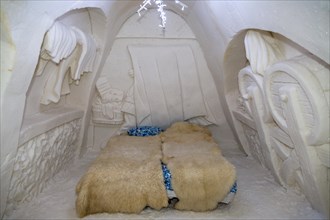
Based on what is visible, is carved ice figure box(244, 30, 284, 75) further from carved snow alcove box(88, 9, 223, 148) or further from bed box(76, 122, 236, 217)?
carved snow alcove box(88, 9, 223, 148)

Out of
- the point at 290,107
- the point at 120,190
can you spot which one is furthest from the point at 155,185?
the point at 290,107

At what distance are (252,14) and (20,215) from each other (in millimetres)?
2603

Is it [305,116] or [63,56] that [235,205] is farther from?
[63,56]

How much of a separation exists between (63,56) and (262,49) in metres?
1.85

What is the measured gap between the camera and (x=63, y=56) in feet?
7.80

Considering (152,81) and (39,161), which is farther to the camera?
(152,81)

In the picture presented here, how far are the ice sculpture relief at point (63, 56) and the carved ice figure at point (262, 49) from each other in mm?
1685

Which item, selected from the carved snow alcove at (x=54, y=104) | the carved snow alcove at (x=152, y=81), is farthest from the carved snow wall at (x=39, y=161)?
the carved snow alcove at (x=152, y=81)

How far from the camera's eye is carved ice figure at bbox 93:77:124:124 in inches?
155

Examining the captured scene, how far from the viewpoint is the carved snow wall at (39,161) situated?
2203 millimetres

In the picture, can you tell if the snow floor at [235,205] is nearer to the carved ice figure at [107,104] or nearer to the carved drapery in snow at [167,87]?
the carved ice figure at [107,104]

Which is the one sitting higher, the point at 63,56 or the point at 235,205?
the point at 63,56

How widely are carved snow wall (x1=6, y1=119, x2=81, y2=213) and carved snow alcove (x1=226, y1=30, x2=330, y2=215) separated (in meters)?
2.21

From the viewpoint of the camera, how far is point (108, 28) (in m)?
3.25
